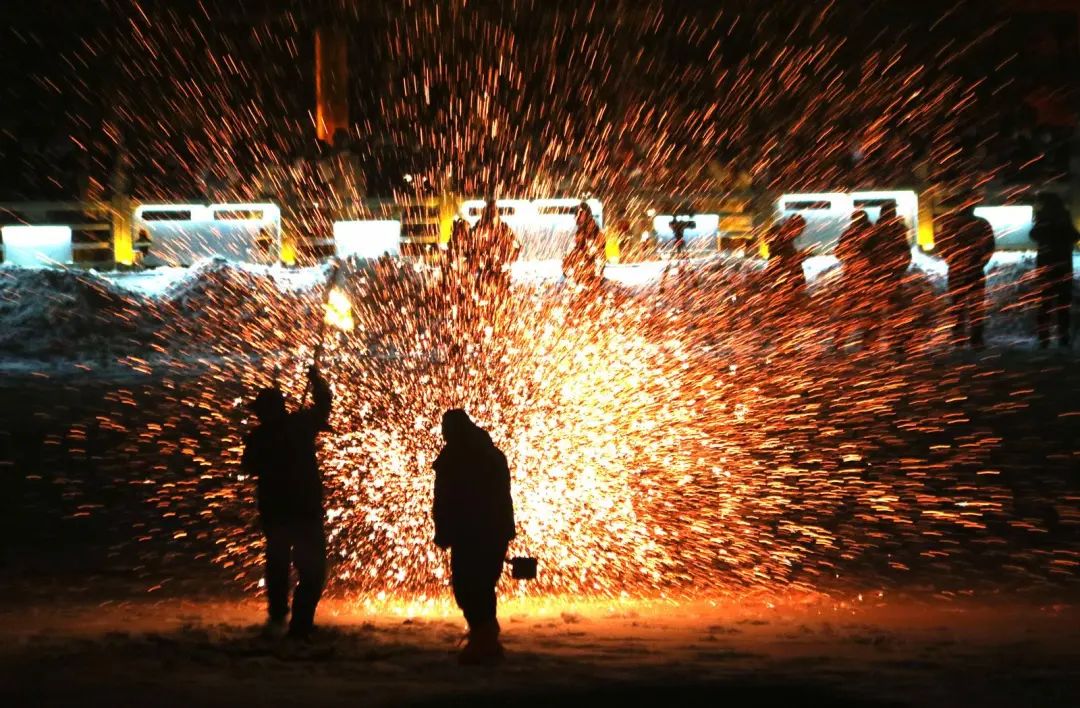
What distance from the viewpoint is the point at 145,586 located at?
1046 cm

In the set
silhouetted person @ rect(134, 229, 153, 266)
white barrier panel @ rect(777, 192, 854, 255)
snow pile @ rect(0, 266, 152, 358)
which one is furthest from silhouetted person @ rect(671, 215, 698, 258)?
silhouetted person @ rect(134, 229, 153, 266)

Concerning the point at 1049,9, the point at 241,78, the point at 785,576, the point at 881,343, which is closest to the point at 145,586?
the point at 785,576

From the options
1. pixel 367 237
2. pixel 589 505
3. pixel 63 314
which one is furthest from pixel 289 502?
pixel 367 237

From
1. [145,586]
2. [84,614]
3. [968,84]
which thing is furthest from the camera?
[968,84]

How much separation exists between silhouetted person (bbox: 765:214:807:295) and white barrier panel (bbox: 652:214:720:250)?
6497mm

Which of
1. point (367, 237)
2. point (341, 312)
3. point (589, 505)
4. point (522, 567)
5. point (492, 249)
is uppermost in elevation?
point (367, 237)

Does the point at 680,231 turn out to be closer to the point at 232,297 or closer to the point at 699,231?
the point at 699,231

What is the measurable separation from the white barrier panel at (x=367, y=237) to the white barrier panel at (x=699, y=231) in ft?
13.8

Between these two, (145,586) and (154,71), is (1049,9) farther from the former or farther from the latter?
(145,586)

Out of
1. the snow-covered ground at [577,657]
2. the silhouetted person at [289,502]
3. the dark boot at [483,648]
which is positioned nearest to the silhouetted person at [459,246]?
the snow-covered ground at [577,657]

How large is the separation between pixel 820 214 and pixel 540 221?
4565 millimetres

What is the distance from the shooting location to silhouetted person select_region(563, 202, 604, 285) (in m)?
19.1

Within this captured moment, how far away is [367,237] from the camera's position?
1031 inches

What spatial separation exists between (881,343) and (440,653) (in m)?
11.1
